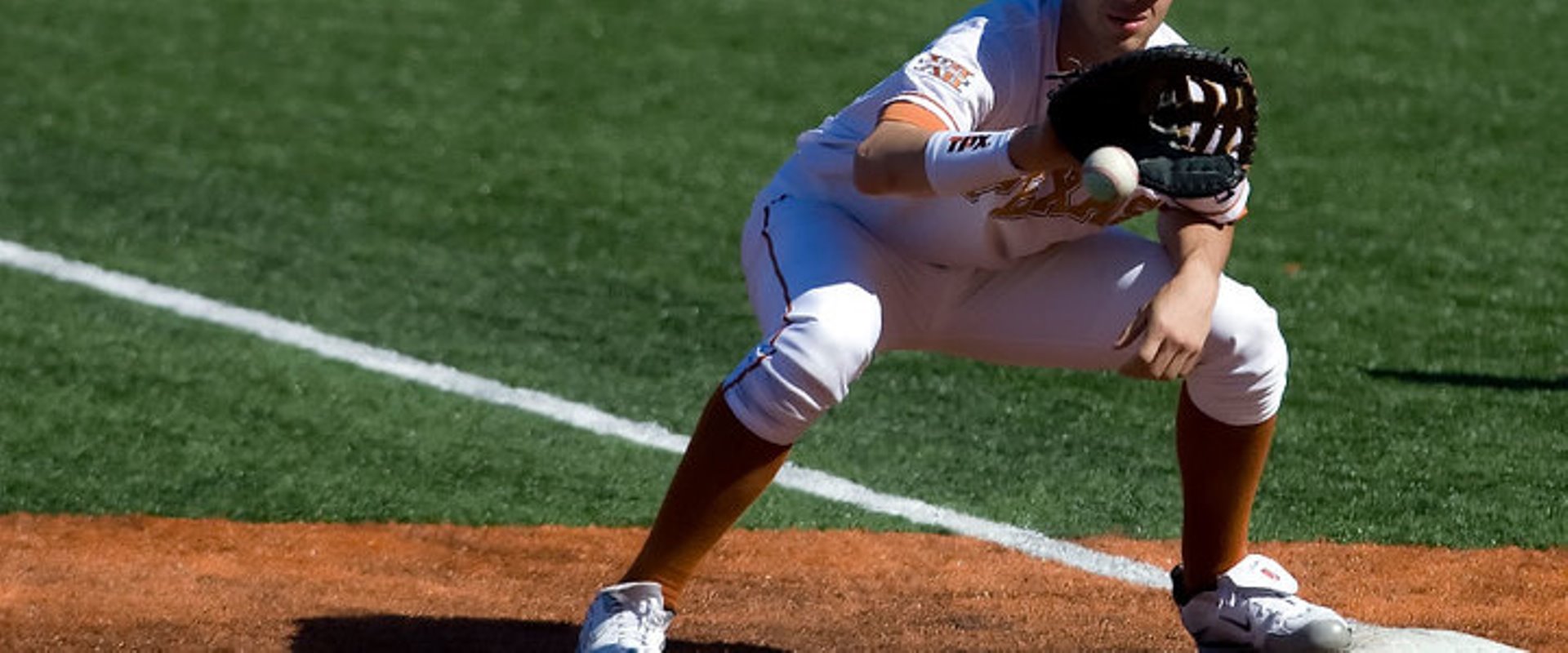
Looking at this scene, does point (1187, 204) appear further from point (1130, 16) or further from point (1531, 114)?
point (1531, 114)

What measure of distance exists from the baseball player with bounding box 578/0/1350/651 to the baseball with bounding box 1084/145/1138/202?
322 mm

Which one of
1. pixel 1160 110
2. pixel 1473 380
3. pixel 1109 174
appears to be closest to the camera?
pixel 1109 174

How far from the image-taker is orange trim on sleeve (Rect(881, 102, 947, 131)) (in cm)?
430

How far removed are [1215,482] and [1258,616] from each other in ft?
0.83

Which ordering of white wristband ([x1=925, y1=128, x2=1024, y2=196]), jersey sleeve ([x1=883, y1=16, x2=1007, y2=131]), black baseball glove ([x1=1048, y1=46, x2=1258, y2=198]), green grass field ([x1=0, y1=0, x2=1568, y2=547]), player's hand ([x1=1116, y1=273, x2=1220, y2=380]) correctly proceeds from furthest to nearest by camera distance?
1. green grass field ([x1=0, y1=0, x2=1568, y2=547])
2. jersey sleeve ([x1=883, y1=16, x2=1007, y2=131])
3. player's hand ([x1=1116, y1=273, x2=1220, y2=380])
4. white wristband ([x1=925, y1=128, x2=1024, y2=196])
5. black baseball glove ([x1=1048, y1=46, x2=1258, y2=198])

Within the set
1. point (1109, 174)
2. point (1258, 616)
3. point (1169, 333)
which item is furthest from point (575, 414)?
point (1109, 174)

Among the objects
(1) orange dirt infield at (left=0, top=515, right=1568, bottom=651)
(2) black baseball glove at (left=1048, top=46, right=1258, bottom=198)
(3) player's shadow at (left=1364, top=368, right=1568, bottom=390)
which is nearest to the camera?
(2) black baseball glove at (left=1048, top=46, right=1258, bottom=198)

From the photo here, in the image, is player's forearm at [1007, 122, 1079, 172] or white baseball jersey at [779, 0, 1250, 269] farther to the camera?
white baseball jersey at [779, 0, 1250, 269]

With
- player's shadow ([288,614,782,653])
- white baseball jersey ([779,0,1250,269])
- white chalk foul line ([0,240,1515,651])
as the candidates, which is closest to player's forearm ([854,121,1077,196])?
white baseball jersey ([779,0,1250,269])

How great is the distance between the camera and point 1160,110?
4062 mm

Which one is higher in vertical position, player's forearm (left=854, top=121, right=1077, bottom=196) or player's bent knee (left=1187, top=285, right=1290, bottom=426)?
player's forearm (left=854, top=121, right=1077, bottom=196)

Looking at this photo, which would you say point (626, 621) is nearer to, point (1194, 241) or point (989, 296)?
point (989, 296)

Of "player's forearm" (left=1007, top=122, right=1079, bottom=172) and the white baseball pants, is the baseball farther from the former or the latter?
the white baseball pants

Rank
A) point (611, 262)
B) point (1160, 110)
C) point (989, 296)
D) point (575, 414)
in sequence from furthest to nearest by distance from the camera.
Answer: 1. point (611, 262)
2. point (575, 414)
3. point (989, 296)
4. point (1160, 110)
